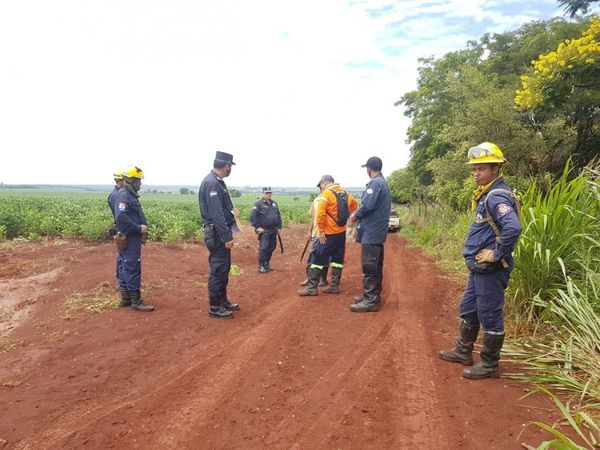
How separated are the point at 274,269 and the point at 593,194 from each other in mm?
6286

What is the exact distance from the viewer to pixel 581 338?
3598mm

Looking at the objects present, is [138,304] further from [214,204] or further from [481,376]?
[481,376]

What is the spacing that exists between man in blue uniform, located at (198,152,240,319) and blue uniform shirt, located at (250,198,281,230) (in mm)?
3684

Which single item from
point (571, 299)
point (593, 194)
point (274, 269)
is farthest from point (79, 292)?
point (593, 194)

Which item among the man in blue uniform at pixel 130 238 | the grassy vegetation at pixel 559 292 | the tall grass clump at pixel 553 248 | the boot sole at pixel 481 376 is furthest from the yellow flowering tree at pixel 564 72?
the man in blue uniform at pixel 130 238

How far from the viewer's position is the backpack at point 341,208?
6.41 m

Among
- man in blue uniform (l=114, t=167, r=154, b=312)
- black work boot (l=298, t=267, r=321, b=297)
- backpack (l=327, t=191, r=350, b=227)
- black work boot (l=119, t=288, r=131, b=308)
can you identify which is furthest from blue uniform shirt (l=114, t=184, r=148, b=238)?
backpack (l=327, t=191, r=350, b=227)

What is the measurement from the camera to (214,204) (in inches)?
205

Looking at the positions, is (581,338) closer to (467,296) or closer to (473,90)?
(467,296)

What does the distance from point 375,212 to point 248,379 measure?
9.82 ft

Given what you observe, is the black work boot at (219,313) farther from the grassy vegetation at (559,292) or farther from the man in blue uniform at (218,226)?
the grassy vegetation at (559,292)

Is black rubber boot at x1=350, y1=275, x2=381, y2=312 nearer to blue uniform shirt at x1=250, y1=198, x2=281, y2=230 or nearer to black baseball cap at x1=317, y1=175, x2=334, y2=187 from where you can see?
black baseball cap at x1=317, y1=175, x2=334, y2=187

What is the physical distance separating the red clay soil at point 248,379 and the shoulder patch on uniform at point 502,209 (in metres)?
1.47

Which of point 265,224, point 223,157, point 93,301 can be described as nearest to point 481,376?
point 223,157
